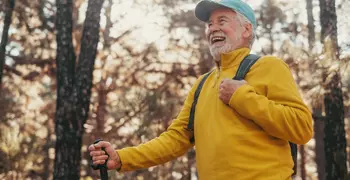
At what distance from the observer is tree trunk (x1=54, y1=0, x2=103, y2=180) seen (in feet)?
21.7

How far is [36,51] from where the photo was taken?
36.9 ft

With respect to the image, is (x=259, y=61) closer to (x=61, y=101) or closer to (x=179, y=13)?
(x=61, y=101)

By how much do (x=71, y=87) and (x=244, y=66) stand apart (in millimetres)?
4940

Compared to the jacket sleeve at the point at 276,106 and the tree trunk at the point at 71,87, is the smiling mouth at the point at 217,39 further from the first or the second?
the tree trunk at the point at 71,87

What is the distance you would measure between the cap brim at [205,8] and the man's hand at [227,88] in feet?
1.76

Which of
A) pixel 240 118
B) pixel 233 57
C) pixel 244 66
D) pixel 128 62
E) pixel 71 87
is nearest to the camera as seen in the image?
pixel 240 118

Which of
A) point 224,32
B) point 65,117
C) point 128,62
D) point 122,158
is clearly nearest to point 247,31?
point 224,32

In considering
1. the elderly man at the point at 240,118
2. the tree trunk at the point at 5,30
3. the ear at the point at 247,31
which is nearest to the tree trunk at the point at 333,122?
the ear at the point at 247,31

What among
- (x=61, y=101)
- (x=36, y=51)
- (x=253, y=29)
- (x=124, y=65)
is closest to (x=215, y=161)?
(x=253, y=29)

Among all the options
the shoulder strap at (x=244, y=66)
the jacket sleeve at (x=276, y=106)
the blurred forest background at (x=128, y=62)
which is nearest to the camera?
the jacket sleeve at (x=276, y=106)

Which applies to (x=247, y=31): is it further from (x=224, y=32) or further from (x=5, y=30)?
(x=5, y=30)

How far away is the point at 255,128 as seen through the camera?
2.16 metres

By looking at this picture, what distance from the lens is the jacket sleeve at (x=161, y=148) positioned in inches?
97.7

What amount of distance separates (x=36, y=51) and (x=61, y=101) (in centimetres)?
494
